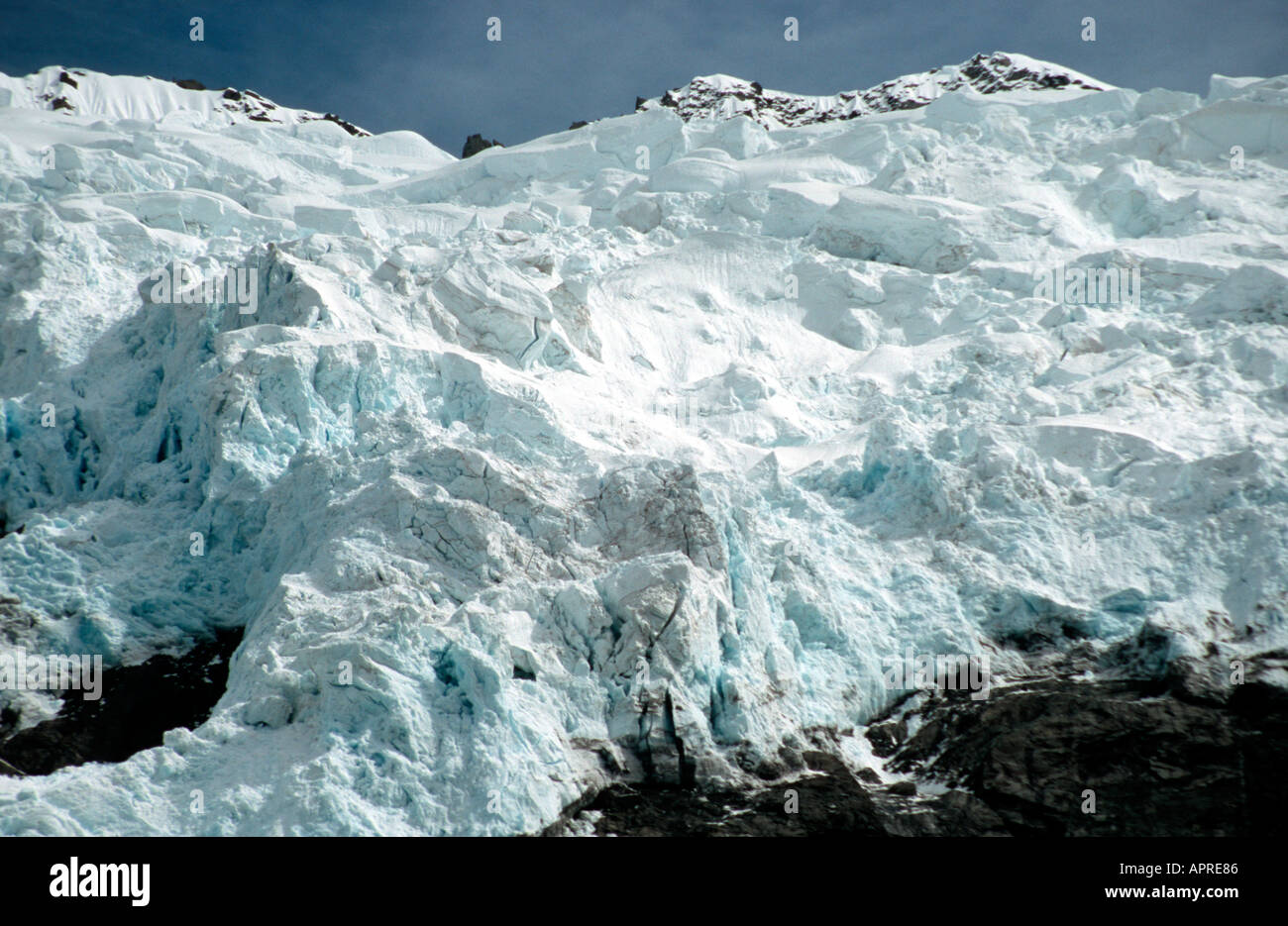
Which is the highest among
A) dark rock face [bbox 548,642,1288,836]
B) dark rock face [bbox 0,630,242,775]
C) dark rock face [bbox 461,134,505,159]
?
dark rock face [bbox 461,134,505,159]

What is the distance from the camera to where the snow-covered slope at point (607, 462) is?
12805 mm

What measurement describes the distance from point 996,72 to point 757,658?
35767 millimetres

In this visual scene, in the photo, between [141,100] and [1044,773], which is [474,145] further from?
[1044,773]

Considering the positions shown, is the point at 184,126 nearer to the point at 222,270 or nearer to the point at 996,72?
the point at 222,270

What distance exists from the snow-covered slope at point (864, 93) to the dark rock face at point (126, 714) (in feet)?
106

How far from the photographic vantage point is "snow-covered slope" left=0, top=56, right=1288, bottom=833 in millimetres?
12805

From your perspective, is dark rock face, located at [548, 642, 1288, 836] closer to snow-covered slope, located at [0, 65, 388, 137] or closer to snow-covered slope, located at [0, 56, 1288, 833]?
snow-covered slope, located at [0, 56, 1288, 833]

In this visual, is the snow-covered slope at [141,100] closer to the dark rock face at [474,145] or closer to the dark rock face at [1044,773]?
the dark rock face at [474,145]

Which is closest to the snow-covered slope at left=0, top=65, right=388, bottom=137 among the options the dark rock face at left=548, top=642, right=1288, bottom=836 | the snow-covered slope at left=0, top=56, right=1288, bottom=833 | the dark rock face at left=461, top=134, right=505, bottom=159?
the dark rock face at left=461, top=134, right=505, bottom=159

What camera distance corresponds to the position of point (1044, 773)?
43.5ft

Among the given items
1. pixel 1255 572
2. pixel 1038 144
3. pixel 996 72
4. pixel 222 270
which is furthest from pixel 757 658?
pixel 996 72

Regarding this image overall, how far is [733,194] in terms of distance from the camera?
29594mm

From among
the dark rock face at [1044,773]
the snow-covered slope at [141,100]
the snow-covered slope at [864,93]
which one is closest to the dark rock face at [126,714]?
the dark rock face at [1044,773]

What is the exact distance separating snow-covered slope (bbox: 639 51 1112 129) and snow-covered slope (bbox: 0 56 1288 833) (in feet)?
41.8
